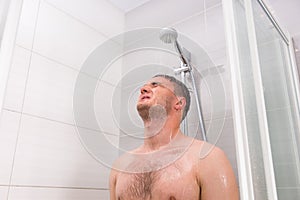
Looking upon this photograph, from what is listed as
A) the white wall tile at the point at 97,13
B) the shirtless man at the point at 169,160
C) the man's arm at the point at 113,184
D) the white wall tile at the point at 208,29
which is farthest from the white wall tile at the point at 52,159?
the white wall tile at the point at 208,29

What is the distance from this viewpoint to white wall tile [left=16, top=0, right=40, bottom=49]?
114 cm

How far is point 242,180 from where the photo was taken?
61cm

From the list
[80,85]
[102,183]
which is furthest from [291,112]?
[102,183]

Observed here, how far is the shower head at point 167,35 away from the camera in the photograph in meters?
0.94

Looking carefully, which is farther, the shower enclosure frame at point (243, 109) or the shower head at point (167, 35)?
the shower head at point (167, 35)

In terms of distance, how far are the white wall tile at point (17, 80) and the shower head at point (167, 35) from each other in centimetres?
57

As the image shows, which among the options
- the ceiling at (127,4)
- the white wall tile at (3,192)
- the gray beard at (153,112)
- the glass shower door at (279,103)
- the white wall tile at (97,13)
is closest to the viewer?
the glass shower door at (279,103)

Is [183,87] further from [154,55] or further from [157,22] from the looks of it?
[157,22]

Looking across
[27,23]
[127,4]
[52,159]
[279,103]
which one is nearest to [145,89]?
[279,103]

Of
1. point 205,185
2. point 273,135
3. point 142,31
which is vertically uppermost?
point 142,31

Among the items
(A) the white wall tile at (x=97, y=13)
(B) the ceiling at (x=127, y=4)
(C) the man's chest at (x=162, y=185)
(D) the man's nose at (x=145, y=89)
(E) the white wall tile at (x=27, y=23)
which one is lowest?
(C) the man's chest at (x=162, y=185)

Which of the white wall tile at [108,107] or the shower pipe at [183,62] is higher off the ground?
the shower pipe at [183,62]

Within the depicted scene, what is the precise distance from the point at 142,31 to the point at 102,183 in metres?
0.80

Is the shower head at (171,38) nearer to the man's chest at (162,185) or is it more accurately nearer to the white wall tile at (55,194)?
the man's chest at (162,185)
